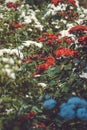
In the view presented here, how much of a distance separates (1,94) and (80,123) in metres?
1.38

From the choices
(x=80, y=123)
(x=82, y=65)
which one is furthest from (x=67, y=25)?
(x=80, y=123)

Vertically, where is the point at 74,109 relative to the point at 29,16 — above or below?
below

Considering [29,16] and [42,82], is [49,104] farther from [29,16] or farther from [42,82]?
[29,16]

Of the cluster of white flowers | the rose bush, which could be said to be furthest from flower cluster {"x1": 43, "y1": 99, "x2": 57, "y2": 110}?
the cluster of white flowers

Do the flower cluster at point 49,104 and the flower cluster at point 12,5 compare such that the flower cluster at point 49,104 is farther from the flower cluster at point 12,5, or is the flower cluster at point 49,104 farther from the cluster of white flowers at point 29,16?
the flower cluster at point 12,5

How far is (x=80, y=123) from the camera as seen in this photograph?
3766 mm

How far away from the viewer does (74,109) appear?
12.3ft

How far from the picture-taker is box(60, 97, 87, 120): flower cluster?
3700 millimetres

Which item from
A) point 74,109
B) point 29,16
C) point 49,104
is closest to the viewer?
point 74,109

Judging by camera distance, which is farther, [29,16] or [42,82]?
[29,16]

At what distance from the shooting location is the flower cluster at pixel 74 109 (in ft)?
12.1

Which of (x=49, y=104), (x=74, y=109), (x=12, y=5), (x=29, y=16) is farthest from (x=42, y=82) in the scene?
(x=12, y=5)

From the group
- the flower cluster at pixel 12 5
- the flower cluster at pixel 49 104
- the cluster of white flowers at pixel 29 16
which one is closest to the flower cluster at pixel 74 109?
the flower cluster at pixel 49 104

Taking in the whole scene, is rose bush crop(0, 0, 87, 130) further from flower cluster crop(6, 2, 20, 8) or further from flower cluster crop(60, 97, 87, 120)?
flower cluster crop(6, 2, 20, 8)
